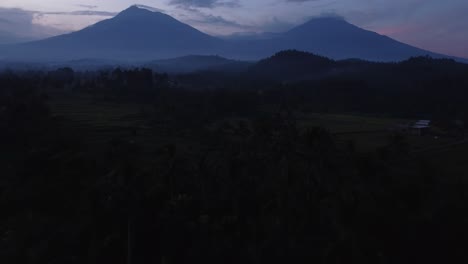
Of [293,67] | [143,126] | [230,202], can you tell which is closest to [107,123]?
[143,126]

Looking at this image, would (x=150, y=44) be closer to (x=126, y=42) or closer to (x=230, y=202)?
(x=126, y=42)

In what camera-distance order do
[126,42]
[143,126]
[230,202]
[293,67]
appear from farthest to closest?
[126,42] < [293,67] < [143,126] < [230,202]

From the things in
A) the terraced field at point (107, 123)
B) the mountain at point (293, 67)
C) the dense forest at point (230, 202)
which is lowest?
the terraced field at point (107, 123)

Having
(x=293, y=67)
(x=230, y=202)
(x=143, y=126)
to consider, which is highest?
(x=293, y=67)

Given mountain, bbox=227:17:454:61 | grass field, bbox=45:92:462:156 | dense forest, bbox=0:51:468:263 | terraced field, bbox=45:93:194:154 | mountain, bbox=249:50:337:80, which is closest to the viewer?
dense forest, bbox=0:51:468:263

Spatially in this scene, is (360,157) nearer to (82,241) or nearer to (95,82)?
(82,241)

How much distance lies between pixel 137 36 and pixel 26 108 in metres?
177

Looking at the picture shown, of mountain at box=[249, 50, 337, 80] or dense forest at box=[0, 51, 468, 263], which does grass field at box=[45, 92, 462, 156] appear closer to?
dense forest at box=[0, 51, 468, 263]

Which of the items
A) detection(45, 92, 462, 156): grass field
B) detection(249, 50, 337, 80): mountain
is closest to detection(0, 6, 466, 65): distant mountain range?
detection(249, 50, 337, 80): mountain

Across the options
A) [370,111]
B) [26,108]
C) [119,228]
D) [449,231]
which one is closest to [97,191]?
[119,228]

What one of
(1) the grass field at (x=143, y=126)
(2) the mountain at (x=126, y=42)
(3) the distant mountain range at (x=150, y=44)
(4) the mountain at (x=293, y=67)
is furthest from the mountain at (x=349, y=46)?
(1) the grass field at (x=143, y=126)

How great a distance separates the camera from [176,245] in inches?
345

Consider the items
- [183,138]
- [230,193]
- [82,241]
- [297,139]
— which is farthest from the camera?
[183,138]

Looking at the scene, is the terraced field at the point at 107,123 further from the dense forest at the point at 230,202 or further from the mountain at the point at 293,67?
the mountain at the point at 293,67
